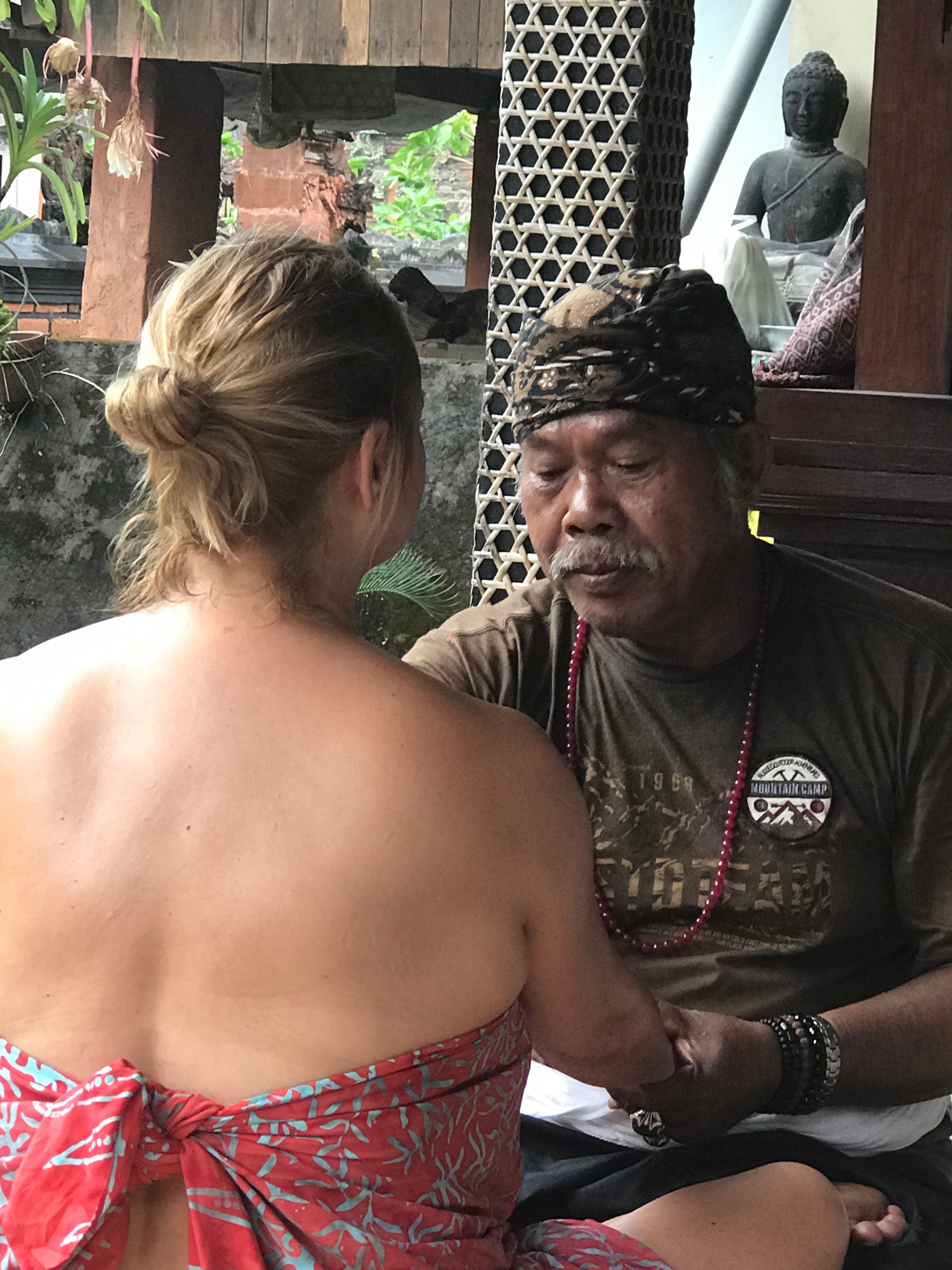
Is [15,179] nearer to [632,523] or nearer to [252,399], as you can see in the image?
[632,523]

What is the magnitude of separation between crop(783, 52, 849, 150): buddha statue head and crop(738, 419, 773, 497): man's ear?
25.1 ft

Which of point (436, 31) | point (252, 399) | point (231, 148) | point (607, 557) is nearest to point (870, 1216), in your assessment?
point (607, 557)

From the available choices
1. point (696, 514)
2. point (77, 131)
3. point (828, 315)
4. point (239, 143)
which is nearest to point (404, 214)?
point (239, 143)

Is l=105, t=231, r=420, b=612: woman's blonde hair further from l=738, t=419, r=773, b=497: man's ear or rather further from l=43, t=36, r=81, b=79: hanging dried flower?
l=43, t=36, r=81, b=79: hanging dried flower

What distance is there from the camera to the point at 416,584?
259 inches

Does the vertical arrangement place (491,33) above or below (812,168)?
above

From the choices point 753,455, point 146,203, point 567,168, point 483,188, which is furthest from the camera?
point 483,188

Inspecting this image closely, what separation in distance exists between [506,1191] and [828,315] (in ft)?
9.05

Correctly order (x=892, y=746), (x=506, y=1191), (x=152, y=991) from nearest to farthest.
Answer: (x=152, y=991) → (x=506, y=1191) → (x=892, y=746)

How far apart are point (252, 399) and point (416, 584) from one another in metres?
5.25

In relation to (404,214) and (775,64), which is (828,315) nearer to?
(775,64)

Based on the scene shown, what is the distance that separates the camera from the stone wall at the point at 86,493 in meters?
6.59

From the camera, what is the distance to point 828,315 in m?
3.69

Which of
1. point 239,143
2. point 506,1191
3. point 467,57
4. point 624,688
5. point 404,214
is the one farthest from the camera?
point 404,214
